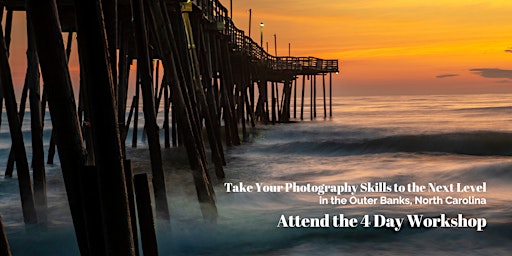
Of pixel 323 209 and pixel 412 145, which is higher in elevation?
pixel 323 209

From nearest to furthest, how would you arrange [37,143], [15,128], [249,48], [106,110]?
[106,110] → [15,128] → [37,143] → [249,48]

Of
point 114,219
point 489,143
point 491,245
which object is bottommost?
point 489,143

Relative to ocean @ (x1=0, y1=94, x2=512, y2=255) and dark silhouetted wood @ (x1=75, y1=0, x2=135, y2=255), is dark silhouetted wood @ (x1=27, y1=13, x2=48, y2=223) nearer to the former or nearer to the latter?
ocean @ (x1=0, y1=94, x2=512, y2=255)

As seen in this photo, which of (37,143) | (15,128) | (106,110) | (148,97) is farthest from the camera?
(37,143)

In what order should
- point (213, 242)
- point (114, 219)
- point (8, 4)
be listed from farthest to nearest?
point (8, 4) → point (213, 242) → point (114, 219)

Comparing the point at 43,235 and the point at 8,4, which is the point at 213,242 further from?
the point at 8,4

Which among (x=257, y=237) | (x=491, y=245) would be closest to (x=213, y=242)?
(x=257, y=237)

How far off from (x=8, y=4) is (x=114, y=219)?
960 cm

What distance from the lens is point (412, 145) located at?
28547mm

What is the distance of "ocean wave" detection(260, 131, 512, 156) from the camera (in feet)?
84.7

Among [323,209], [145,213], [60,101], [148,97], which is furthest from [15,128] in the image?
[323,209]

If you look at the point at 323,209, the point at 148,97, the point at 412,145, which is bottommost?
the point at 412,145

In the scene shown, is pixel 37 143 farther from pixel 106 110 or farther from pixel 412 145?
pixel 412 145

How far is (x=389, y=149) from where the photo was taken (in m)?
27.5
